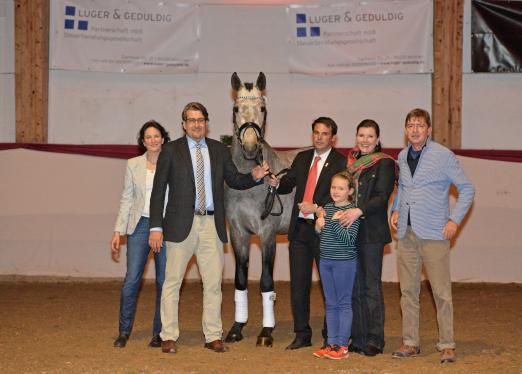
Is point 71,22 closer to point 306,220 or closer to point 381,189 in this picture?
point 306,220

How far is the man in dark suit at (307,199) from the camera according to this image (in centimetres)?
528

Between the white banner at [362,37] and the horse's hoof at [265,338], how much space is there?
4811mm

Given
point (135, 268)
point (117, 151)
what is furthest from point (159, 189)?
point (117, 151)

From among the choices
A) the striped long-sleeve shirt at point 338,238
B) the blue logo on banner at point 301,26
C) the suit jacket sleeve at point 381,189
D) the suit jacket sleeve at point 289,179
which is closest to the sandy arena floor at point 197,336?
the striped long-sleeve shirt at point 338,238

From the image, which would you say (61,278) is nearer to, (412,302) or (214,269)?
(214,269)

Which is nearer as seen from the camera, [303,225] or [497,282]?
[303,225]

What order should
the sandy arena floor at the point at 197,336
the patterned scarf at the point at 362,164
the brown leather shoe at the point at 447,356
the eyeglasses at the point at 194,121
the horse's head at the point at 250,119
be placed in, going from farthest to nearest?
the horse's head at the point at 250,119, the eyeglasses at the point at 194,121, the patterned scarf at the point at 362,164, the brown leather shoe at the point at 447,356, the sandy arena floor at the point at 197,336

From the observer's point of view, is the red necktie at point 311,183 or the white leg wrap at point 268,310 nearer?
the red necktie at point 311,183

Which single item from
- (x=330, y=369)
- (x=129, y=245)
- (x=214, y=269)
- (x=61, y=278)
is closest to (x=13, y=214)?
(x=61, y=278)

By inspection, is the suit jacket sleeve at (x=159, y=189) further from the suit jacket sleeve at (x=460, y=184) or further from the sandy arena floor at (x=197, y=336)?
the suit jacket sleeve at (x=460, y=184)

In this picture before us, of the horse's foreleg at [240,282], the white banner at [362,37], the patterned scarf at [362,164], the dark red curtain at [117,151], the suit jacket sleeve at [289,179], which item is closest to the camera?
the patterned scarf at [362,164]

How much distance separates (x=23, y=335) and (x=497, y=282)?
6.00 metres

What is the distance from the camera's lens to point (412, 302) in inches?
202

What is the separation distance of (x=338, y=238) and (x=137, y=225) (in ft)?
5.28
